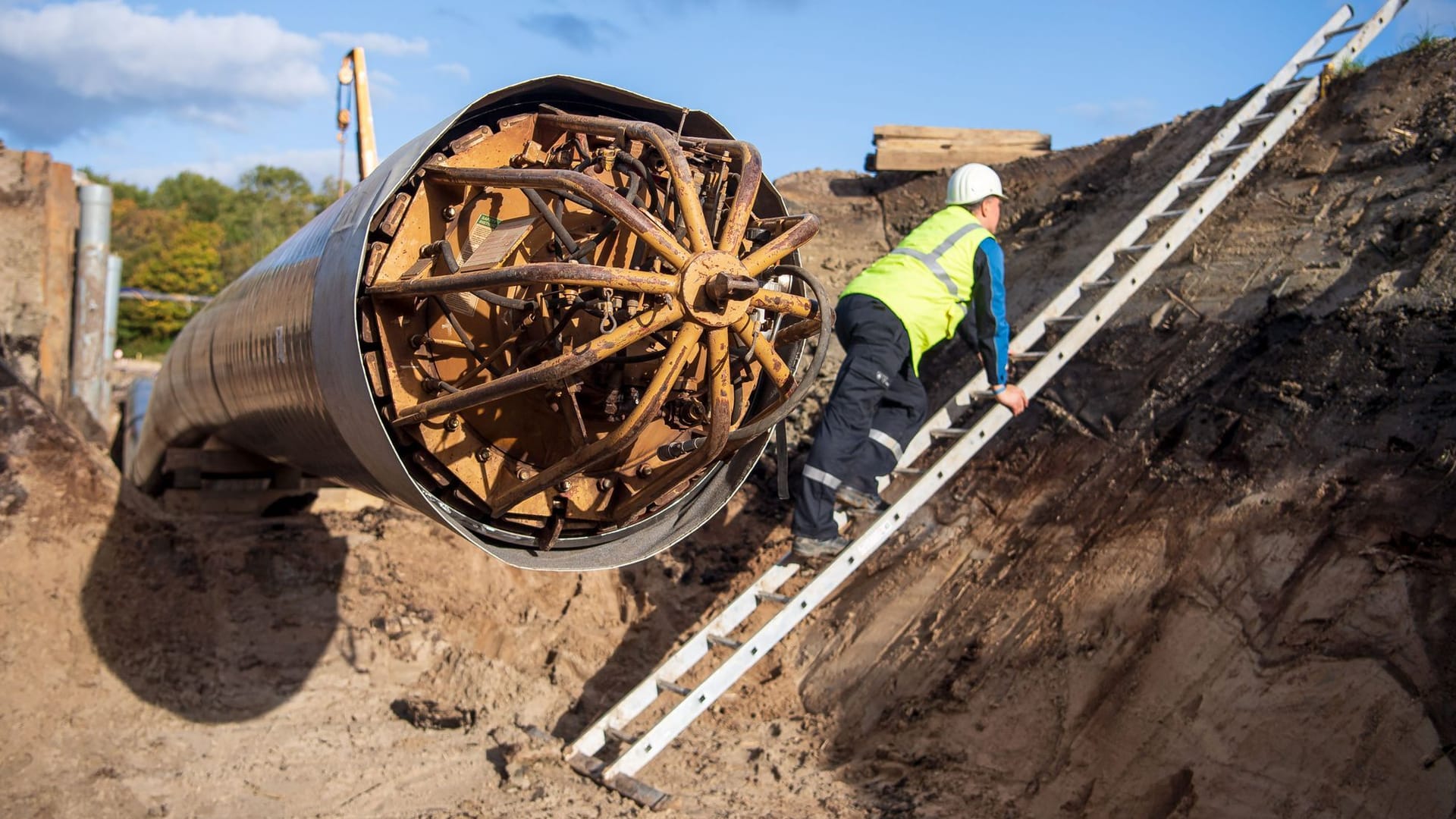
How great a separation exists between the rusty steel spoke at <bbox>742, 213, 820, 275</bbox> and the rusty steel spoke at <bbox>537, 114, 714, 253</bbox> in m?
0.14

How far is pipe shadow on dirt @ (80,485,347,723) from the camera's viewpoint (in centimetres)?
589

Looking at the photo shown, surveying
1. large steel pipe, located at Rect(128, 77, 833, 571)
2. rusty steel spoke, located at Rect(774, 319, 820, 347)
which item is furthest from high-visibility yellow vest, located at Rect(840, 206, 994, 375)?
rusty steel spoke, located at Rect(774, 319, 820, 347)

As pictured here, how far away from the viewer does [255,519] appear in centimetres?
692

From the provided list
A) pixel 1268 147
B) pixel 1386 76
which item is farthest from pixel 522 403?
pixel 1386 76

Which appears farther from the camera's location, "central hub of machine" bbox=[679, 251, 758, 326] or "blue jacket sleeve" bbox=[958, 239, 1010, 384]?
"blue jacket sleeve" bbox=[958, 239, 1010, 384]

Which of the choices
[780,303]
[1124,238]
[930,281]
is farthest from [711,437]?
[1124,238]

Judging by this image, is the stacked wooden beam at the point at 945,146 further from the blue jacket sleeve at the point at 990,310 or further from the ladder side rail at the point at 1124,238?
the blue jacket sleeve at the point at 990,310

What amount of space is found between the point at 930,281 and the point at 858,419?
2.62ft

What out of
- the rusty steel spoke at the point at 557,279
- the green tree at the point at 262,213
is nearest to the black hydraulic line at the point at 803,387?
the rusty steel spoke at the point at 557,279

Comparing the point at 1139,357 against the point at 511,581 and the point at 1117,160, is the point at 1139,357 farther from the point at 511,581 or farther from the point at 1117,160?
the point at 511,581

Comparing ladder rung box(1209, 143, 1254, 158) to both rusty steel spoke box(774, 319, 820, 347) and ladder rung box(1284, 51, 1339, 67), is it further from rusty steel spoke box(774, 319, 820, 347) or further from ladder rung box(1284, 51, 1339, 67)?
rusty steel spoke box(774, 319, 820, 347)

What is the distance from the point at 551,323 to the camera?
3.65 m

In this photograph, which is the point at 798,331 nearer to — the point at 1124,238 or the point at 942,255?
the point at 942,255

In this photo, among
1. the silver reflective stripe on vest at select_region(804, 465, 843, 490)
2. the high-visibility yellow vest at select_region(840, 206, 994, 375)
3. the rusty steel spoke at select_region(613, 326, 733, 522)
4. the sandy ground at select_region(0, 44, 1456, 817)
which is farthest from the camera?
the high-visibility yellow vest at select_region(840, 206, 994, 375)
